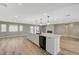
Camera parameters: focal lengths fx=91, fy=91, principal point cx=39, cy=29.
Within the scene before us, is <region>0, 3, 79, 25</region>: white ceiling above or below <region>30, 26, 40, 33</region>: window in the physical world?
above

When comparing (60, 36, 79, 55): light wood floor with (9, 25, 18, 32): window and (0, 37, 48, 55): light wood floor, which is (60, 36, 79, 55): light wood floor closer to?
(0, 37, 48, 55): light wood floor

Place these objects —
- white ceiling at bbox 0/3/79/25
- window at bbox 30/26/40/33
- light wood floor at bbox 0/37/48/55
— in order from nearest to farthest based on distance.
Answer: white ceiling at bbox 0/3/79/25
light wood floor at bbox 0/37/48/55
window at bbox 30/26/40/33

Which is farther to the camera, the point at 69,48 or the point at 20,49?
the point at 69,48

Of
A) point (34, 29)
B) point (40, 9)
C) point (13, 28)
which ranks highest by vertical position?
point (40, 9)

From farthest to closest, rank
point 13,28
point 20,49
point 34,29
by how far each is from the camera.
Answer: point 34,29, point 13,28, point 20,49

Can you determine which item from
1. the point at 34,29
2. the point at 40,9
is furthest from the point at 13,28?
the point at 40,9

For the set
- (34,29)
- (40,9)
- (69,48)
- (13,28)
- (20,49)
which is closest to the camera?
(40,9)

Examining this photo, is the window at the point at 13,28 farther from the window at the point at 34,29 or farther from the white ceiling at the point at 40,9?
A: the white ceiling at the point at 40,9

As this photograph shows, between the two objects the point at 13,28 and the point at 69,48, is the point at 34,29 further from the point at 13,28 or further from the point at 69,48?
the point at 69,48

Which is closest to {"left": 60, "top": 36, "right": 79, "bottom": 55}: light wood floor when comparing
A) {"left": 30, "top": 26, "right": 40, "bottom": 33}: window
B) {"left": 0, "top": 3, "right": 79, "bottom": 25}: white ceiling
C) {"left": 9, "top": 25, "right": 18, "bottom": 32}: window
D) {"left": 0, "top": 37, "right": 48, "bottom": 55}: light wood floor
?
{"left": 0, "top": 37, "right": 48, "bottom": 55}: light wood floor

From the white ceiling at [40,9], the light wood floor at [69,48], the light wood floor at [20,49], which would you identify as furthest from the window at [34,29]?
the light wood floor at [20,49]

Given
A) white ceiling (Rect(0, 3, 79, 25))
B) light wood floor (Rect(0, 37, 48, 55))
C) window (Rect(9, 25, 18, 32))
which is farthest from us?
window (Rect(9, 25, 18, 32))

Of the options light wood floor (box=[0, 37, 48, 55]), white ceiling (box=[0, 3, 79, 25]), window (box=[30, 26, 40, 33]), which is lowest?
light wood floor (box=[0, 37, 48, 55])
